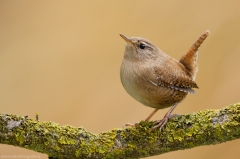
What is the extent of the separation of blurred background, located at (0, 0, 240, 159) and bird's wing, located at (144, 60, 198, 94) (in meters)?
2.01

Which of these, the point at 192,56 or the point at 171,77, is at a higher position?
the point at 192,56

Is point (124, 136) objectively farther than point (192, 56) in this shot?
No

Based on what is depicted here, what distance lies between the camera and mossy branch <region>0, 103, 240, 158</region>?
1.92 metres

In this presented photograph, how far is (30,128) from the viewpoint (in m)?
1.93

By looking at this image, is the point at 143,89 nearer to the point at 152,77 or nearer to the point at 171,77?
the point at 152,77

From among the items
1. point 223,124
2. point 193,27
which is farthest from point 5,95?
point 223,124

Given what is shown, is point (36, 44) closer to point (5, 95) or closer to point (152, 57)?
point (5, 95)

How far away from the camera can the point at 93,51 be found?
15.4 ft

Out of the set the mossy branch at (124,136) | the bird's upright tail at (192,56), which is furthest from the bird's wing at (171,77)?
the mossy branch at (124,136)

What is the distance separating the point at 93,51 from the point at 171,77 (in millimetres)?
2492

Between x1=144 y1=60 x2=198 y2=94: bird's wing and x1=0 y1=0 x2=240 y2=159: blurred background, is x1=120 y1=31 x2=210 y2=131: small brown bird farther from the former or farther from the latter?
x1=0 y1=0 x2=240 y2=159: blurred background

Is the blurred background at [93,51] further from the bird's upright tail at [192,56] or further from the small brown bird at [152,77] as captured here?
the small brown bird at [152,77]

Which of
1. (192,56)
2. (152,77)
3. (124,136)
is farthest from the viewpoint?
(192,56)

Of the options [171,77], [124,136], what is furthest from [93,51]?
[124,136]
